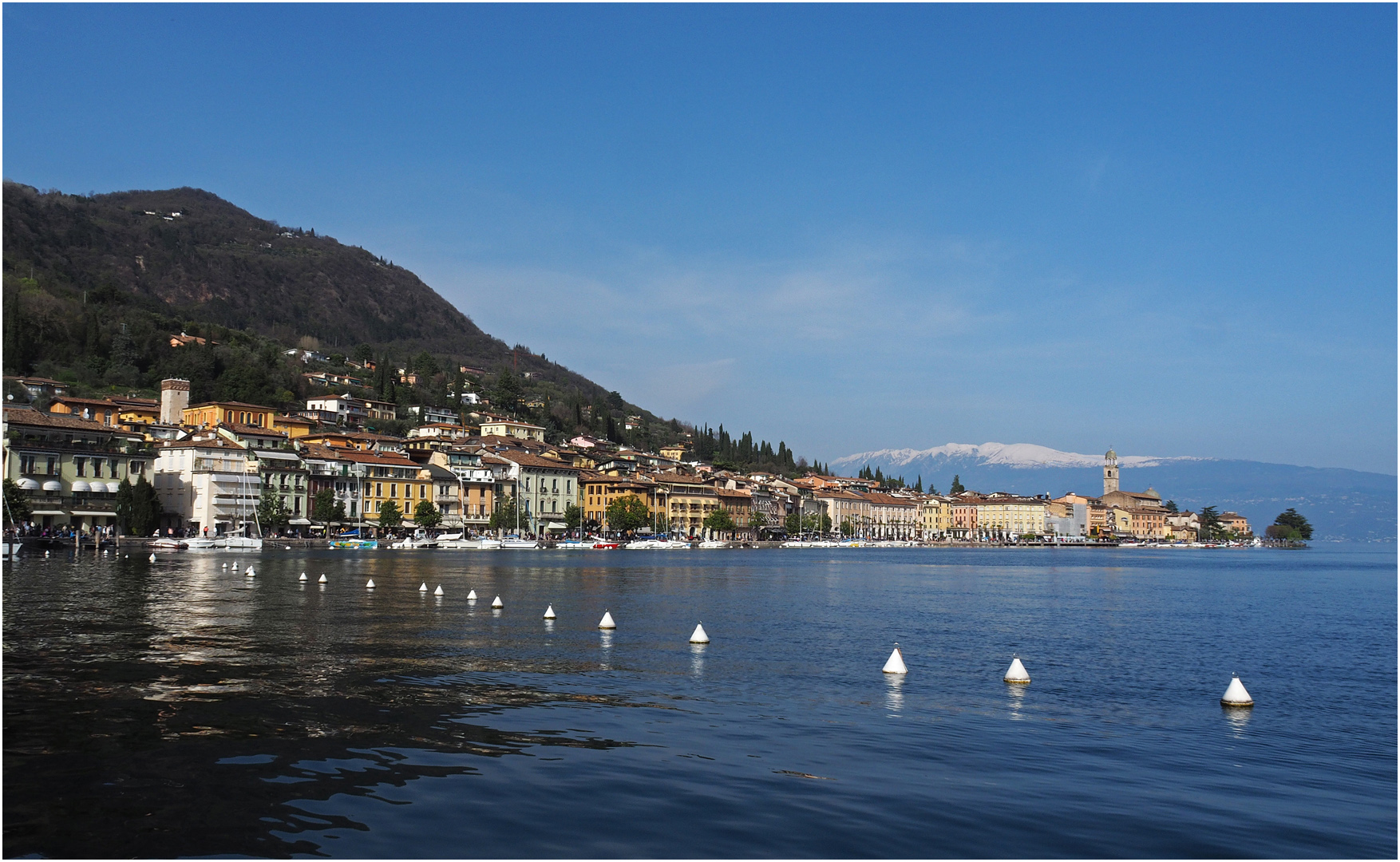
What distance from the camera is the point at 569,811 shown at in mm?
11453

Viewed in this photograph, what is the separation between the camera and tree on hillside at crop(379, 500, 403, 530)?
112 meters

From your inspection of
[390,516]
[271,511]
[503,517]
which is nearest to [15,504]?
[271,511]

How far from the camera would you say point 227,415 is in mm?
113500

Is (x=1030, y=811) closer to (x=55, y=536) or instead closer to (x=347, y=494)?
(x=55, y=536)

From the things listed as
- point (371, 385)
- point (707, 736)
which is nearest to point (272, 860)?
point (707, 736)

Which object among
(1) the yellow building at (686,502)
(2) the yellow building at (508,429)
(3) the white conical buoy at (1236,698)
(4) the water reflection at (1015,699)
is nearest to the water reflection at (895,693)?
(4) the water reflection at (1015,699)

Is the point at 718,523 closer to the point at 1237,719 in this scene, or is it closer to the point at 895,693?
the point at 895,693

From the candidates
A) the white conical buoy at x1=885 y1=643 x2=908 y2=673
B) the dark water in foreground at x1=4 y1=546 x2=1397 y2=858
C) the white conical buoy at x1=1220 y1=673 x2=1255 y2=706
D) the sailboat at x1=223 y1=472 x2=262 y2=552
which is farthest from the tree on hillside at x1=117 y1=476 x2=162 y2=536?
the white conical buoy at x1=1220 y1=673 x2=1255 y2=706

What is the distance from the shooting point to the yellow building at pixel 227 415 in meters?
113

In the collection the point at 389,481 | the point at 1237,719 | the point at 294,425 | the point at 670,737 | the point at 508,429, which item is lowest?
the point at 1237,719

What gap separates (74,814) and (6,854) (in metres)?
1.04

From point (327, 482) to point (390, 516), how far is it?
7.47 meters

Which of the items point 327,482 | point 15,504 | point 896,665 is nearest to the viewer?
point 896,665

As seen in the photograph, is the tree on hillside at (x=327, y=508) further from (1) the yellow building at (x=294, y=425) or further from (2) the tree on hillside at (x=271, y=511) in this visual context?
(1) the yellow building at (x=294, y=425)
